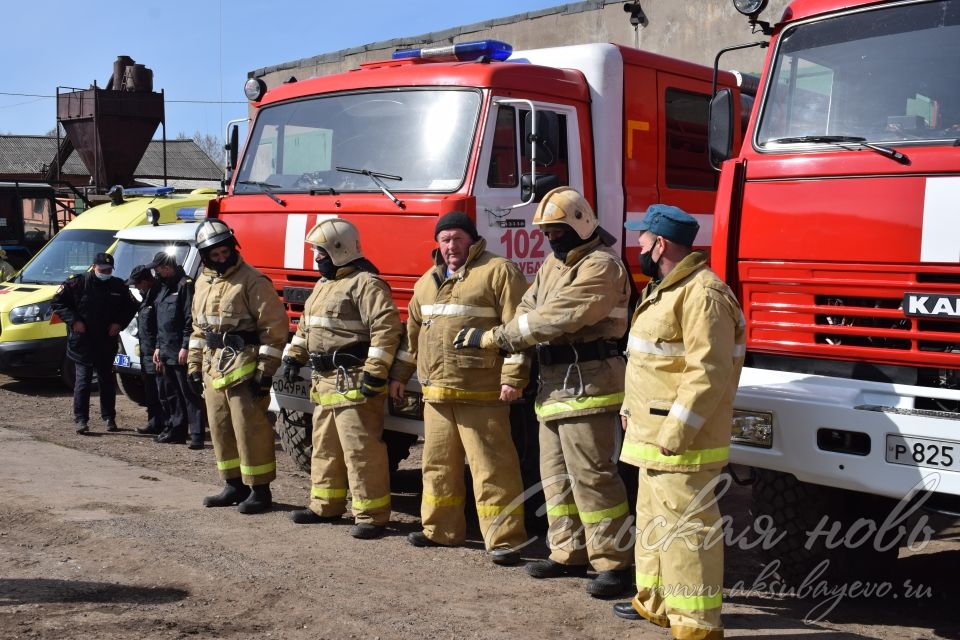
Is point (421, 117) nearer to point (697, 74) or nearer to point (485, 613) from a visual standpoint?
point (697, 74)

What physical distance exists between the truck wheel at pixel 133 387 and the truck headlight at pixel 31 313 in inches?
56.7

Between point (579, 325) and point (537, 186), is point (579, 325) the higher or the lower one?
the lower one

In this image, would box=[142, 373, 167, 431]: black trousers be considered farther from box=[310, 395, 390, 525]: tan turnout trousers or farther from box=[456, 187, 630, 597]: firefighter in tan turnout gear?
box=[456, 187, 630, 597]: firefighter in tan turnout gear

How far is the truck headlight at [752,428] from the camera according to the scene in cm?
484

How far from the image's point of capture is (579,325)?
5258 mm

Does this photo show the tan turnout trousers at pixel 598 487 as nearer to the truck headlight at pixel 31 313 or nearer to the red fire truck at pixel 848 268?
the red fire truck at pixel 848 268

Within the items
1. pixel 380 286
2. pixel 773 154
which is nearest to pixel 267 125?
pixel 380 286

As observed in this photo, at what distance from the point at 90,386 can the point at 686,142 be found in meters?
6.19

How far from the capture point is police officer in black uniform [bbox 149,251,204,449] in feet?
31.0

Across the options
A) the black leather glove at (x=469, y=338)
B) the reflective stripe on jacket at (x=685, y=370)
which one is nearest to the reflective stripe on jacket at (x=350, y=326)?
the black leather glove at (x=469, y=338)

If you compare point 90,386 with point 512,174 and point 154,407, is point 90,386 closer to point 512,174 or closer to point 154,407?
point 154,407

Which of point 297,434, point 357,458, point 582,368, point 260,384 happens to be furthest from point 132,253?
point 582,368

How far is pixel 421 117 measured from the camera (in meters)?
6.62

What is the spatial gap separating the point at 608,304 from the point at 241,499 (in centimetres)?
320
